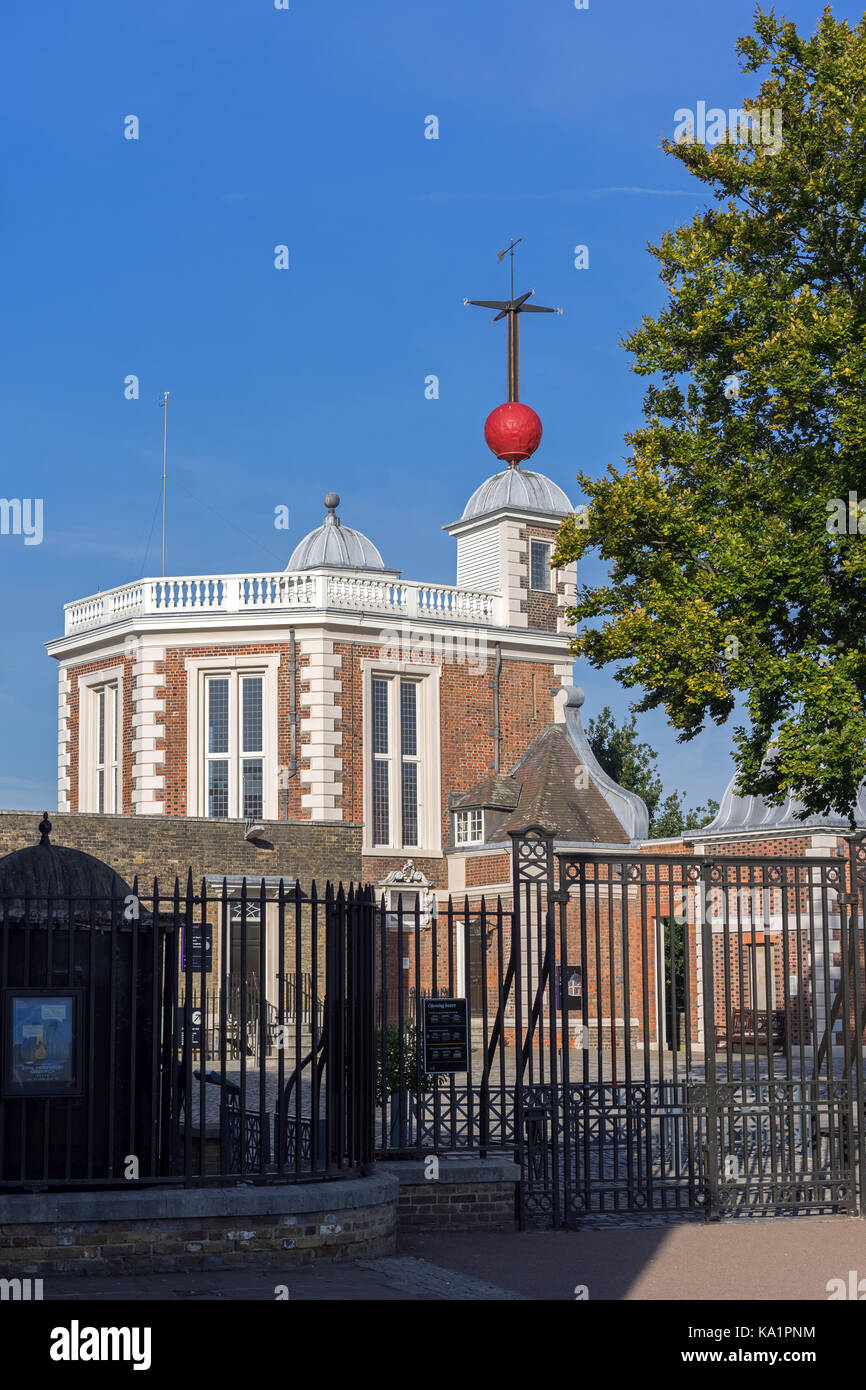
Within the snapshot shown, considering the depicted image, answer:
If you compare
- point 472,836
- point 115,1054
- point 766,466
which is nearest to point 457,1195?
point 115,1054

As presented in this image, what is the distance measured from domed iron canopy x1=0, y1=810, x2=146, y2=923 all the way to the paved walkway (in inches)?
89.5

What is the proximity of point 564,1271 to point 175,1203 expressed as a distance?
97.7 inches

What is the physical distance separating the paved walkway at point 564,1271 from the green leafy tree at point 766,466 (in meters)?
7.43

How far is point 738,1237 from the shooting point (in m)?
11.7

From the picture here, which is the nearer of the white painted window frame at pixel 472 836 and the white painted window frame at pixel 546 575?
the white painted window frame at pixel 472 836

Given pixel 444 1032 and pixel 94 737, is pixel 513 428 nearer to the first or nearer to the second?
pixel 94 737

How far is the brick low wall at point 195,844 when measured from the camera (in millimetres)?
30656

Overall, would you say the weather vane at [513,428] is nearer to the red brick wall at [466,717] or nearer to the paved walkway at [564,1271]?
the red brick wall at [466,717]

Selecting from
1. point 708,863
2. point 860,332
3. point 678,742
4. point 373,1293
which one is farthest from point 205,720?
point 373,1293

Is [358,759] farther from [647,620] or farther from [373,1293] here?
[373,1293]

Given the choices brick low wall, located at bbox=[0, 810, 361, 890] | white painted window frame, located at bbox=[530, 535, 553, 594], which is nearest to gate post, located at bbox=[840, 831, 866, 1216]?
brick low wall, located at bbox=[0, 810, 361, 890]

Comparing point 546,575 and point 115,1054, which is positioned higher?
point 546,575

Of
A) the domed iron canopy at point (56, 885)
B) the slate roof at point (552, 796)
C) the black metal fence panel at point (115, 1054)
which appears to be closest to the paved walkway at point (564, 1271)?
the black metal fence panel at point (115, 1054)

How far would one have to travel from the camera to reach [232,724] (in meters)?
37.7
